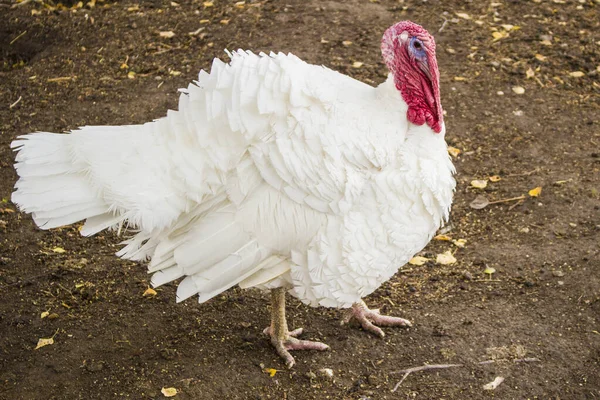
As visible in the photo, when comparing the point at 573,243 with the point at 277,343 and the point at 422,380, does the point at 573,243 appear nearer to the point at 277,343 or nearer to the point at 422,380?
the point at 422,380

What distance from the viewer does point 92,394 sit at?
4070 mm

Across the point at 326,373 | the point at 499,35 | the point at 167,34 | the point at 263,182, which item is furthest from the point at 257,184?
the point at 499,35

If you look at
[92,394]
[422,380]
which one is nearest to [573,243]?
[422,380]

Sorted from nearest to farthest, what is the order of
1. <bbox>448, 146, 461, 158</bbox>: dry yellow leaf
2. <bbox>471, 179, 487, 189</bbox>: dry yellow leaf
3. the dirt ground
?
the dirt ground, <bbox>471, 179, 487, 189</bbox>: dry yellow leaf, <bbox>448, 146, 461, 158</bbox>: dry yellow leaf

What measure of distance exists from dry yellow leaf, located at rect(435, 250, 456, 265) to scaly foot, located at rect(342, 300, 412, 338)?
661 mm

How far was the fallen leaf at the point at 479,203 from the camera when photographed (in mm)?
5473

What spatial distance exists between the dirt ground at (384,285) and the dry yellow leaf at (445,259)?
8 centimetres

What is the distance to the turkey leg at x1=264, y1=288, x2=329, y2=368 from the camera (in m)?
4.25

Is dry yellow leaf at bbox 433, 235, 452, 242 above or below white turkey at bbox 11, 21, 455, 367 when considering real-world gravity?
below

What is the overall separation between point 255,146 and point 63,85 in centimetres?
388

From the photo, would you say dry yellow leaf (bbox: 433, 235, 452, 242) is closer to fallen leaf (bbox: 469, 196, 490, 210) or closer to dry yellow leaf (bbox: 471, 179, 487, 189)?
fallen leaf (bbox: 469, 196, 490, 210)

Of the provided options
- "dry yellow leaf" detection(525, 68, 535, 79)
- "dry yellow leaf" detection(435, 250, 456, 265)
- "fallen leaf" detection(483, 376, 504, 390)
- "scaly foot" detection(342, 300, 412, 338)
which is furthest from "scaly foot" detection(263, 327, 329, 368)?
"dry yellow leaf" detection(525, 68, 535, 79)

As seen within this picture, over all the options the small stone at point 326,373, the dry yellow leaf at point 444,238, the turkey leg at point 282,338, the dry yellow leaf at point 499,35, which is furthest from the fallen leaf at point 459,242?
the dry yellow leaf at point 499,35

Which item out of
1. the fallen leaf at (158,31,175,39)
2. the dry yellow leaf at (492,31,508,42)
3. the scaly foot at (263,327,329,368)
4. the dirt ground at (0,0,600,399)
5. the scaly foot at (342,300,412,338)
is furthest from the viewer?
the fallen leaf at (158,31,175,39)
